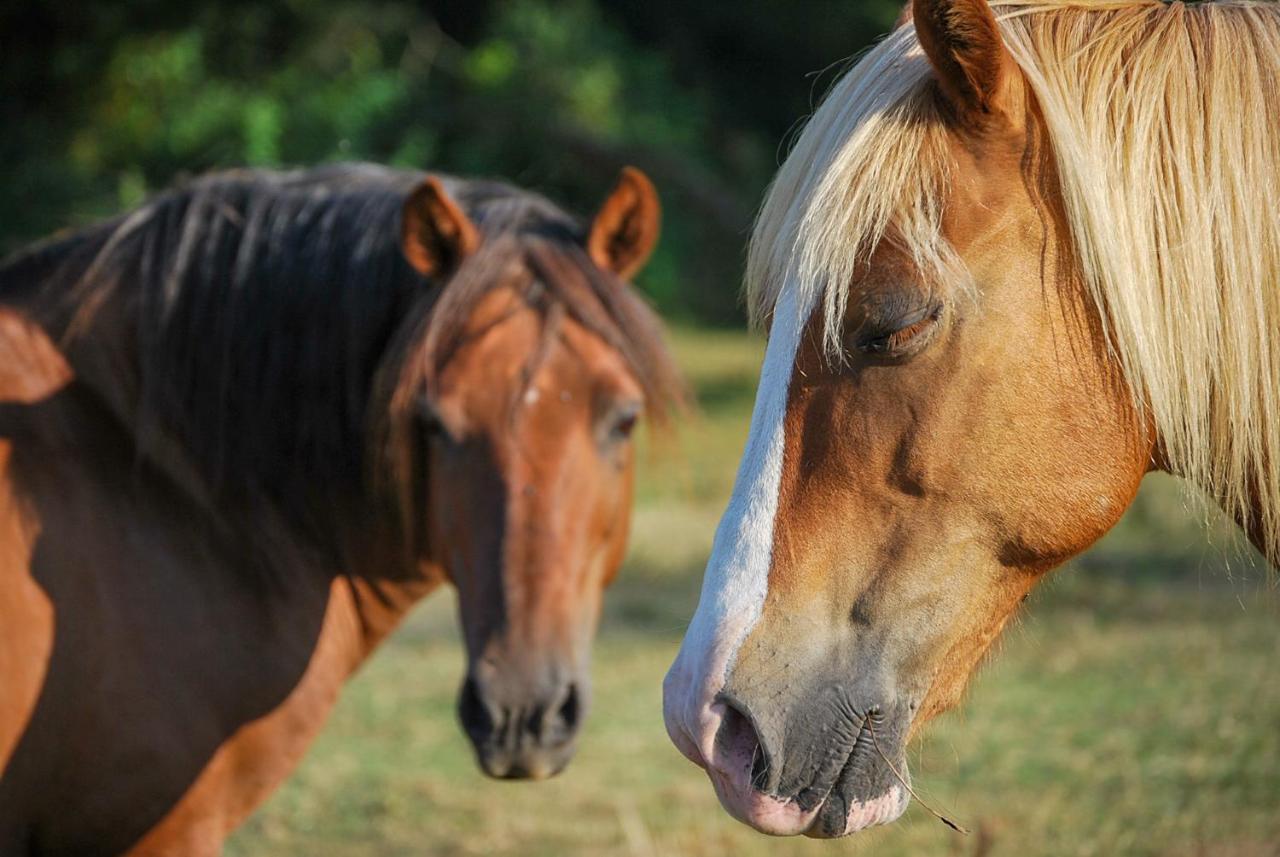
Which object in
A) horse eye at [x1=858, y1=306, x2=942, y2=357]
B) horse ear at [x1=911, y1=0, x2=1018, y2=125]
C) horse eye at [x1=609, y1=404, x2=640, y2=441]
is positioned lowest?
horse eye at [x1=609, y1=404, x2=640, y2=441]

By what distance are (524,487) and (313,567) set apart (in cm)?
51

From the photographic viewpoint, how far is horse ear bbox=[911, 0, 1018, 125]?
1.33m

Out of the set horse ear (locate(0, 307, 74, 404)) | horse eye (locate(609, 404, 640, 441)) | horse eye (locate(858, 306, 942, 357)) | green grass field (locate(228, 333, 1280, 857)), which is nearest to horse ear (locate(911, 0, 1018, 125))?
horse eye (locate(858, 306, 942, 357))

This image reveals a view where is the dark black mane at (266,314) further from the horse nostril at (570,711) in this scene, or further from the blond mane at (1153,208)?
the blond mane at (1153,208)

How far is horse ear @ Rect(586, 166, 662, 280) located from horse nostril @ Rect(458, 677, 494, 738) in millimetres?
997

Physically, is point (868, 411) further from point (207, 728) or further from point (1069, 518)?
point (207, 728)

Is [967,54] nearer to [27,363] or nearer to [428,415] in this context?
[428,415]

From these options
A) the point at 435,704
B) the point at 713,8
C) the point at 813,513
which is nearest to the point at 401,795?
the point at 435,704

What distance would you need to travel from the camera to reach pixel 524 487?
2.42 metres

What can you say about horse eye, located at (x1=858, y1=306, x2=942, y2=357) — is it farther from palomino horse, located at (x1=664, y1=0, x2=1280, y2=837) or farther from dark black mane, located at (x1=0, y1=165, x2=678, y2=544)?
dark black mane, located at (x1=0, y1=165, x2=678, y2=544)

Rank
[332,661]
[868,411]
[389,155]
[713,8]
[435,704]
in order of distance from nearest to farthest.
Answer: [868,411], [332,661], [435,704], [389,155], [713,8]

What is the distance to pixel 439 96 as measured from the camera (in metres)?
9.59

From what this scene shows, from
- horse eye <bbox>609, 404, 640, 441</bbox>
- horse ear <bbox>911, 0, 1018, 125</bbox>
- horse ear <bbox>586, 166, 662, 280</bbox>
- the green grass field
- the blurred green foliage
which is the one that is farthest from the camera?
the blurred green foliage

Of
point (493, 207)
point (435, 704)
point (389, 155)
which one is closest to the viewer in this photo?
point (493, 207)
